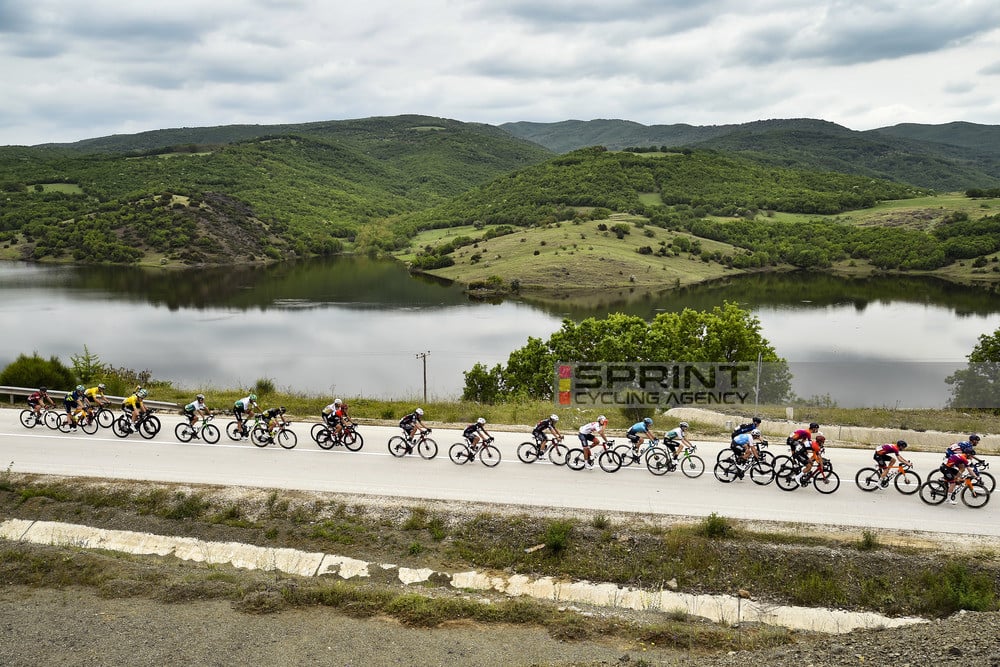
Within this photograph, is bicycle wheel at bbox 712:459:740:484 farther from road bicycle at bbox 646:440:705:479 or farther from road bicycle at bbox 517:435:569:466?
road bicycle at bbox 517:435:569:466

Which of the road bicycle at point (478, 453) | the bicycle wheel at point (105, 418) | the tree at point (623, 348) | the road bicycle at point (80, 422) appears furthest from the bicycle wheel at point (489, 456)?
the tree at point (623, 348)

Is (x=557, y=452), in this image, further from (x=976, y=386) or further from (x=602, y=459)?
(x=976, y=386)

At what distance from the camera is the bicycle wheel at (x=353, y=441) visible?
21172mm

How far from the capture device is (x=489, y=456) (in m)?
20.0

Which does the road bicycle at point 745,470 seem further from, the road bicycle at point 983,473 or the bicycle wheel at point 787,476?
the road bicycle at point 983,473

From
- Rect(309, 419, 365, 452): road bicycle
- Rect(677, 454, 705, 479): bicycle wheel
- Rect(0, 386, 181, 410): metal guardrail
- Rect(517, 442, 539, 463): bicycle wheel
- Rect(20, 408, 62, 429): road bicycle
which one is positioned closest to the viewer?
Rect(677, 454, 705, 479): bicycle wheel

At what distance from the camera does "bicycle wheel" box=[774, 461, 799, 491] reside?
1772cm

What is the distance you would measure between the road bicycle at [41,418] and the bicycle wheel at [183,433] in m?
5.19

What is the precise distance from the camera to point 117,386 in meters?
29.9

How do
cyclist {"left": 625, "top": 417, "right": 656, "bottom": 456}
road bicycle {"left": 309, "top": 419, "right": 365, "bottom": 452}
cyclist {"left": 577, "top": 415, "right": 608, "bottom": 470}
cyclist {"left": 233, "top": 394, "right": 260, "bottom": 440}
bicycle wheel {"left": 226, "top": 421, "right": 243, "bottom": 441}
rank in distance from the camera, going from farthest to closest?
bicycle wheel {"left": 226, "top": 421, "right": 243, "bottom": 441} → cyclist {"left": 233, "top": 394, "right": 260, "bottom": 440} → road bicycle {"left": 309, "top": 419, "right": 365, "bottom": 452} → cyclist {"left": 577, "top": 415, "right": 608, "bottom": 470} → cyclist {"left": 625, "top": 417, "right": 656, "bottom": 456}

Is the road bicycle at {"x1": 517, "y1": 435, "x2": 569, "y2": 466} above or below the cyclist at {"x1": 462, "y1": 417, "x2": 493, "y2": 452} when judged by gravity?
below

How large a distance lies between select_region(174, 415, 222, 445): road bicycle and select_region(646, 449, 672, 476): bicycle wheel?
45.3ft

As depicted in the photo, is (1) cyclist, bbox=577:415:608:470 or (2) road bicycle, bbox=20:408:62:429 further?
(2) road bicycle, bbox=20:408:62:429

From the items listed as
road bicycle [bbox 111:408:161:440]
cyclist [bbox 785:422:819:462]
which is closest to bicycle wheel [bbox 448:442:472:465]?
cyclist [bbox 785:422:819:462]
